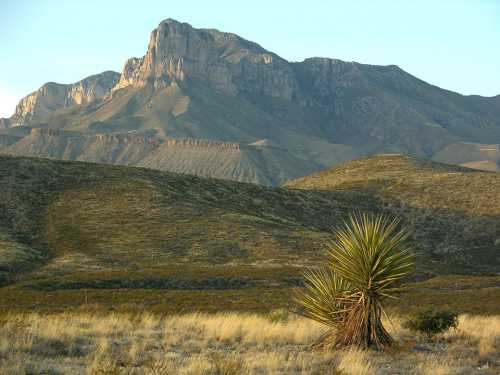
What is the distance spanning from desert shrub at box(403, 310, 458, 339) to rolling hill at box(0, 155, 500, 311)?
1253cm

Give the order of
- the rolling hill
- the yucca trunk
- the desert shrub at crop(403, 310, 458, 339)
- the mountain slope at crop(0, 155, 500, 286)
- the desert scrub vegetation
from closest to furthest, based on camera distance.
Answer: the desert scrub vegetation
the yucca trunk
the desert shrub at crop(403, 310, 458, 339)
the rolling hill
the mountain slope at crop(0, 155, 500, 286)

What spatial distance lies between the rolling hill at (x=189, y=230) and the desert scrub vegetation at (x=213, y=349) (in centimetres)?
1053

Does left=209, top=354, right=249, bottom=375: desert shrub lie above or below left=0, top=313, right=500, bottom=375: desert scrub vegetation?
above

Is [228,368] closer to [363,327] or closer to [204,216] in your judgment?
[363,327]

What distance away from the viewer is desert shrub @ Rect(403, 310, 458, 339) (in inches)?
812

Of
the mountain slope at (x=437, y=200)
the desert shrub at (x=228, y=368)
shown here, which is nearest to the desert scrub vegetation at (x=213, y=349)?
the desert shrub at (x=228, y=368)

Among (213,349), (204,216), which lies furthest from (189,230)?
(213,349)

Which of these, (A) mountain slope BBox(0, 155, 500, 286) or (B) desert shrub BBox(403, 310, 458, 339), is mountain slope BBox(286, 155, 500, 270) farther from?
(B) desert shrub BBox(403, 310, 458, 339)

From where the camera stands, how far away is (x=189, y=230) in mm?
63188

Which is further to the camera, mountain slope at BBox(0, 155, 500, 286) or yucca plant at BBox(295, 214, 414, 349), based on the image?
mountain slope at BBox(0, 155, 500, 286)

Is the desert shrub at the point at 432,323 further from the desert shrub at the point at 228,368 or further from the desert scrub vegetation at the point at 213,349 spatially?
the desert shrub at the point at 228,368

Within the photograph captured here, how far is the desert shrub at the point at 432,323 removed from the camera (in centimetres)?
2062

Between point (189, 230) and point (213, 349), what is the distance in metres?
46.0

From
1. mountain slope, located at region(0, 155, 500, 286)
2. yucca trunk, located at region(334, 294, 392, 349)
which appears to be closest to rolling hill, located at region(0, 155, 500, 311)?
mountain slope, located at region(0, 155, 500, 286)
